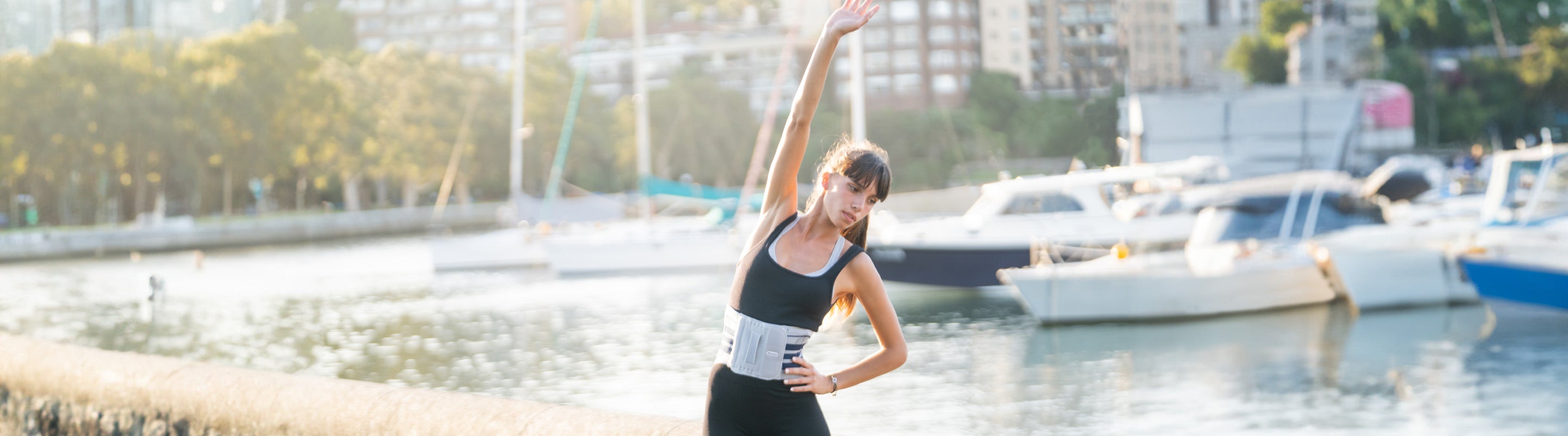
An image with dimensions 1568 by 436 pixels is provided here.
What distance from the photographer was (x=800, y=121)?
9.97 ft

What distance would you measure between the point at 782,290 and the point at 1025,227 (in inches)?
761

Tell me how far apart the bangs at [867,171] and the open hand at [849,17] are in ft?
1.02

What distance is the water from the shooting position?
452 inches

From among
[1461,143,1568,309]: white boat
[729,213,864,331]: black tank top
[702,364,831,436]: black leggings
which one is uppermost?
[729,213,864,331]: black tank top

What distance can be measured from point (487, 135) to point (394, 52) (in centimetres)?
575

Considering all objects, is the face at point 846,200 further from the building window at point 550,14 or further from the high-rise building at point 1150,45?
the building window at point 550,14

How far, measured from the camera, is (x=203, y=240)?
162 ft

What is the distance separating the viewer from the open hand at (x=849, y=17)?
3.03 meters

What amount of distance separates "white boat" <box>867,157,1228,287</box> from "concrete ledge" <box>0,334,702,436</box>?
1538 cm

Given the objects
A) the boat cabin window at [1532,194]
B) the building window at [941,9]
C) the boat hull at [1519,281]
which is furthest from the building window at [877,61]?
the boat hull at [1519,281]

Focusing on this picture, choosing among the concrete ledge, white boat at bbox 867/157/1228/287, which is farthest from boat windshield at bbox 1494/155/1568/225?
the concrete ledge

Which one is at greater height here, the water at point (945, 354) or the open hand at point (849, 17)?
the open hand at point (849, 17)

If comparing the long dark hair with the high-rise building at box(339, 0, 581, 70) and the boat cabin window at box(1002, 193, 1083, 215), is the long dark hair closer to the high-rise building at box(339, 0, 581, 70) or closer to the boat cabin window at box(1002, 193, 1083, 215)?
→ the boat cabin window at box(1002, 193, 1083, 215)

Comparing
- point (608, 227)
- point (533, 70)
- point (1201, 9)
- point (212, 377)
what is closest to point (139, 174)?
point (533, 70)
